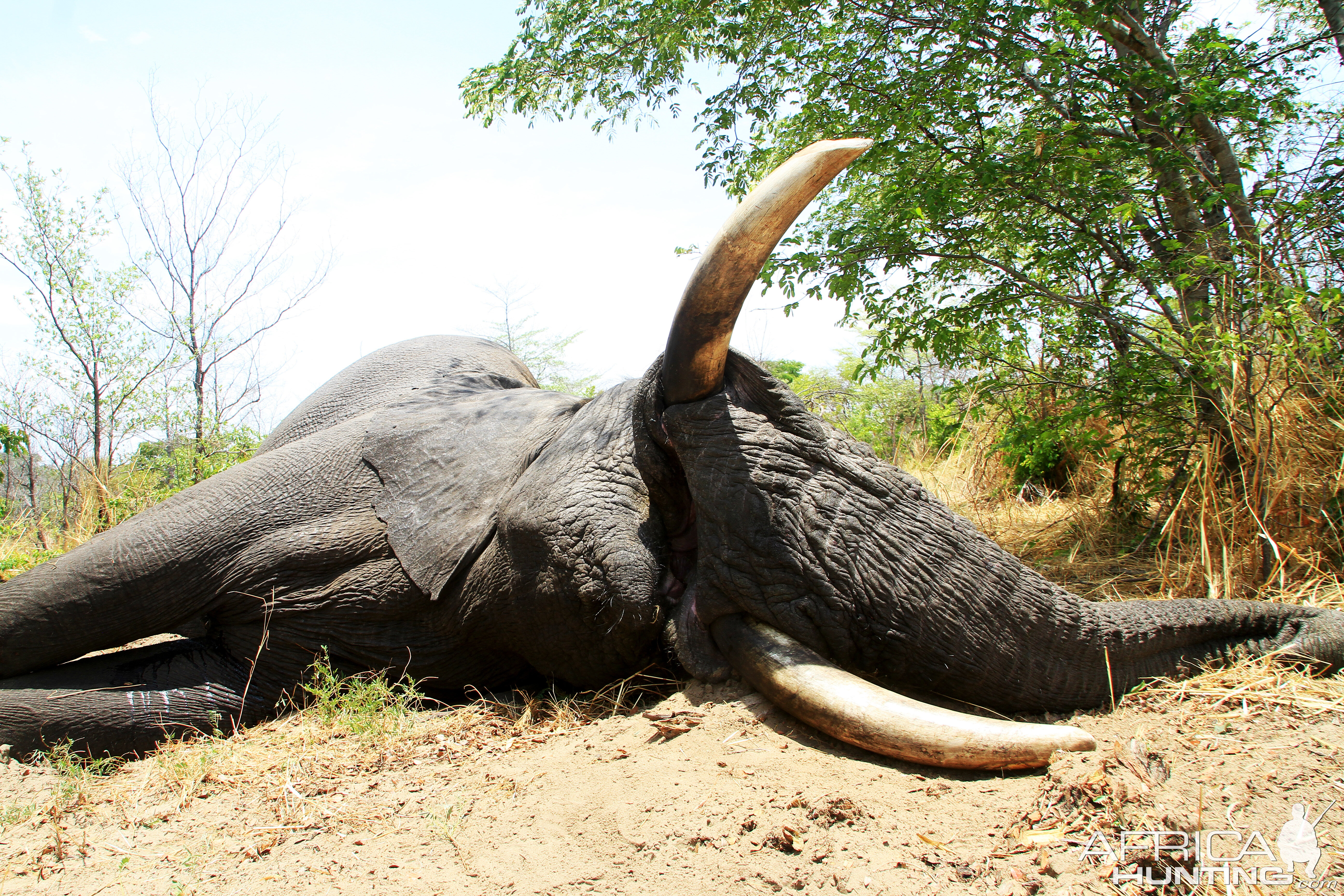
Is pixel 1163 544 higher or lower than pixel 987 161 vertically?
lower

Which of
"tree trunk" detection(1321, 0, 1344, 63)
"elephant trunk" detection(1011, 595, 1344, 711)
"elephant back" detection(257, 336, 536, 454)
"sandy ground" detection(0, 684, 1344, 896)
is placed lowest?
"sandy ground" detection(0, 684, 1344, 896)

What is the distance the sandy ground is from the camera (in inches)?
66.9

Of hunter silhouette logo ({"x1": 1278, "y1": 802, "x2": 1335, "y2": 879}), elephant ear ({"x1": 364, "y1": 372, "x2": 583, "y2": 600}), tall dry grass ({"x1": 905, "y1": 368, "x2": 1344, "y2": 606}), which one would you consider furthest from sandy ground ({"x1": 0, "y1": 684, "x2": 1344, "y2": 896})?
tall dry grass ({"x1": 905, "y1": 368, "x2": 1344, "y2": 606})

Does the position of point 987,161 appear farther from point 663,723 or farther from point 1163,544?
point 663,723

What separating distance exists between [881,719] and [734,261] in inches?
53.4

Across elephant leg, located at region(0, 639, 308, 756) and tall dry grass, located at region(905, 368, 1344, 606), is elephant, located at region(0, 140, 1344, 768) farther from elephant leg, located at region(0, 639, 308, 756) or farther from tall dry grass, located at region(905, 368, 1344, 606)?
tall dry grass, located at region(905, 368, 1344, 606)

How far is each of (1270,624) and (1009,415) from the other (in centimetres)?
398

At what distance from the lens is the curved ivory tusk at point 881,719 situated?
1.96m

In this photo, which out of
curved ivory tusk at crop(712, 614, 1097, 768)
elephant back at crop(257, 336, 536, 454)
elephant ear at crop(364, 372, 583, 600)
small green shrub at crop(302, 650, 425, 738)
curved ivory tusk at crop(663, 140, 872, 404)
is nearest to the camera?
curved ivory tusk at crop(712, 614, 1097, 768)

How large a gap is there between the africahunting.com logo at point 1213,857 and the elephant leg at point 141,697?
2945mm

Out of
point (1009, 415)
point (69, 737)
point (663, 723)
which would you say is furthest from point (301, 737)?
point (1009, 415)

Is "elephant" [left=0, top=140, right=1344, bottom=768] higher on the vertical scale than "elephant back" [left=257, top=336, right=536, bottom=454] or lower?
lower

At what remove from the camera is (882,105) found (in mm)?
5145

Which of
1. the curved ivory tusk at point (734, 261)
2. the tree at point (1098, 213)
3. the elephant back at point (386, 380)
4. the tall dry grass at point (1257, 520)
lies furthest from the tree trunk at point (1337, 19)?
the elephant back at point (386, 380)
